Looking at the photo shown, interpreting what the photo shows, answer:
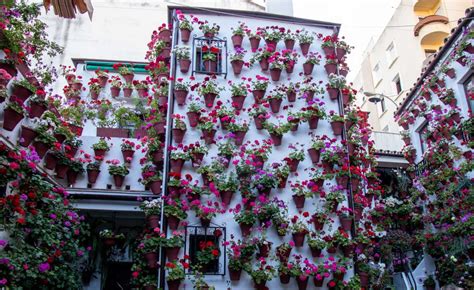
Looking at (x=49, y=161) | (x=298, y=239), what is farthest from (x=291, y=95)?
(x=49, y=161)

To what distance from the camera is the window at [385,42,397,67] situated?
1026 inches

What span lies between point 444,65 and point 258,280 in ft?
27.9

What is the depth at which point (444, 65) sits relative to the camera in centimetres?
1382

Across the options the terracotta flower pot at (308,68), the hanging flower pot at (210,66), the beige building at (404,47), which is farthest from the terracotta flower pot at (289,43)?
the beige building at (404,47)

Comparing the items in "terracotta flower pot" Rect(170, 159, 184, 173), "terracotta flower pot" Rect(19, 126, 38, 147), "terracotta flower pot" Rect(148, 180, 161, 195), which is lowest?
"terracotta flower pot" Rect(148, 180, 161, 195)

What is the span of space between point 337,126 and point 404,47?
50.7 ft

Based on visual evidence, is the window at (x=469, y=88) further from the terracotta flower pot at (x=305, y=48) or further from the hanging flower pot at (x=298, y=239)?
the hanging flower pot at (x=298, y=239)

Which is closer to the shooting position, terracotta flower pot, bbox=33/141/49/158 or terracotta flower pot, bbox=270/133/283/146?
terracotta flower pot, bbox=33/141/49/158

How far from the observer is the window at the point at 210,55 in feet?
39.0

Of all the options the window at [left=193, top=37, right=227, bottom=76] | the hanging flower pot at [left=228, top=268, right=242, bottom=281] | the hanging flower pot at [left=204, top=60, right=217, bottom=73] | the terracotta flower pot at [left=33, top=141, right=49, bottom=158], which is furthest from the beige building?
the terracotta flower pot at [left=33, top=141, right=49, bottom=158]

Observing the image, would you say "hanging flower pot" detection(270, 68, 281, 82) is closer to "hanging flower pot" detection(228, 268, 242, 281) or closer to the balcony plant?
the balcony plant

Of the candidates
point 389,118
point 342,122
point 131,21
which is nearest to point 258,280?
point 342,122

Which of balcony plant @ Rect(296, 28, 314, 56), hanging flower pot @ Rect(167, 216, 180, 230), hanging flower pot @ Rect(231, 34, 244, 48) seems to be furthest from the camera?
balcony plant @ Rect(296, 28, 314, 56)

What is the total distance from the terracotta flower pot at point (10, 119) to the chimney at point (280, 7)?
8057 millimetres
